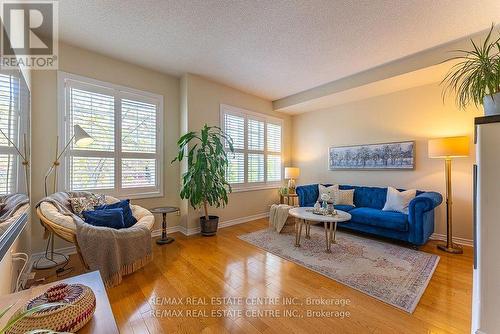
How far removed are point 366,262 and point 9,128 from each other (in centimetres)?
350

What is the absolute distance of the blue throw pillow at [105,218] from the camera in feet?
7.71

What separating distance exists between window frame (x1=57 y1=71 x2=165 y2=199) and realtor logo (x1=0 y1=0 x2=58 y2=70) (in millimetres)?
287

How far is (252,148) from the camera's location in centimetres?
484

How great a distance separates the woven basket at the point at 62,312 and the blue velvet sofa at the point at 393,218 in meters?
3.56

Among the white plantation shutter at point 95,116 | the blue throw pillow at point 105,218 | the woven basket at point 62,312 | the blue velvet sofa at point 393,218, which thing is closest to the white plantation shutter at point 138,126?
the white plantation shutter at point 95,116

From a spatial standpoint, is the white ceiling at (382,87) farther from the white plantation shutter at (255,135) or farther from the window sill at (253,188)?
the window sill at (253,188)

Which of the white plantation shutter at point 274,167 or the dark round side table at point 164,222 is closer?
the dark round side table at point 164,222

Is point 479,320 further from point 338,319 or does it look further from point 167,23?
point 167,23

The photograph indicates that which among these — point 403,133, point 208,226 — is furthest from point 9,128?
point 403,133

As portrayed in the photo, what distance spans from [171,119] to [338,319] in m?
3.71

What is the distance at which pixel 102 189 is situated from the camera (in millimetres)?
3104

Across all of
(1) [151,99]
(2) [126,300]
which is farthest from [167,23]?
(2) [126,300]

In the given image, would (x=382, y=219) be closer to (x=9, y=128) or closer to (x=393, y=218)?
(x=393, y=218)

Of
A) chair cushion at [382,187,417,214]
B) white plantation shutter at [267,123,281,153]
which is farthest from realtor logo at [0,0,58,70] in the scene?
chair cushion at [382,187,417,214]
